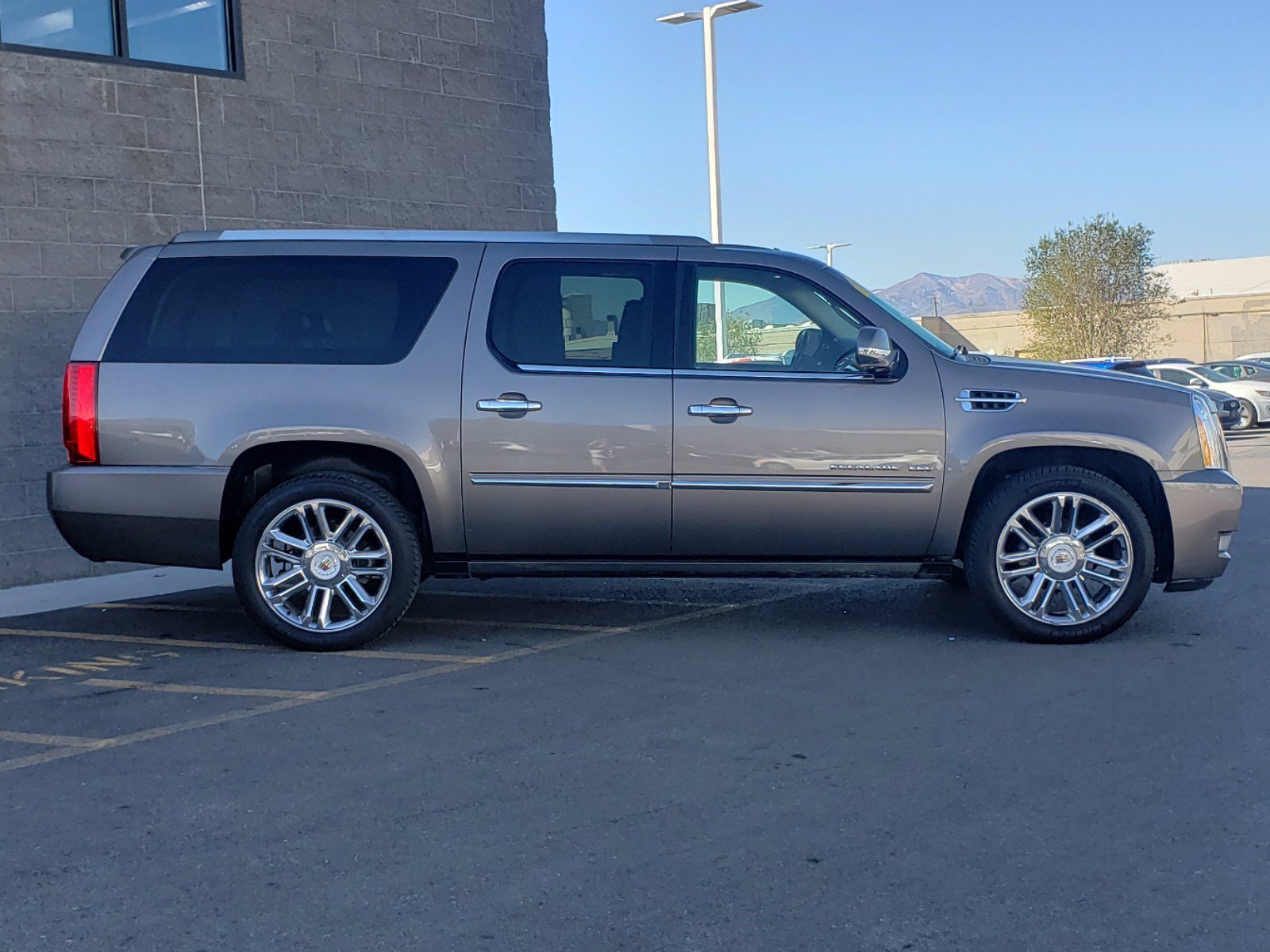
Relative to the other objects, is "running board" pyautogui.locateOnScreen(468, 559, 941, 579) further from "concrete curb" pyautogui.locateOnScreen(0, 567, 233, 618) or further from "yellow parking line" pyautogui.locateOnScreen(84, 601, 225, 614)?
"concrete curb" pyautogui.locateOnScreen(0, 567, 233, 618)

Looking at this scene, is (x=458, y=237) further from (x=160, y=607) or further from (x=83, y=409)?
(x=160, y=607)

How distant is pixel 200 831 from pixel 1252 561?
732cm

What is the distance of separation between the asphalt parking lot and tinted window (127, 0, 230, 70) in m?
4.89

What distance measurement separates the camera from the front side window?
6.83 m

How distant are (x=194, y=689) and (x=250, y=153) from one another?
18.8ft

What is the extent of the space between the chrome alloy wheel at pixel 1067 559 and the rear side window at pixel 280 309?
124 inches

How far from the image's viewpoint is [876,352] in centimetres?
654

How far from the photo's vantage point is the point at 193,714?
18.6ft

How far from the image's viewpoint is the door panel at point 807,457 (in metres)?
6.70

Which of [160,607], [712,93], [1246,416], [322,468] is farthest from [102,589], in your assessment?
[1246,416]

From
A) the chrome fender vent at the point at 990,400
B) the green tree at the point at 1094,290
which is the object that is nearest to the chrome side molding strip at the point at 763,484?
the chrome fender vent at the point at 990,400

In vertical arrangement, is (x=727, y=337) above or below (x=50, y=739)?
above

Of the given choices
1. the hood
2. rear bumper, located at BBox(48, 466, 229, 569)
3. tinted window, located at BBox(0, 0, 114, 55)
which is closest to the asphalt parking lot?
rear bumper, located at BBox(48, 466, 229, 569)

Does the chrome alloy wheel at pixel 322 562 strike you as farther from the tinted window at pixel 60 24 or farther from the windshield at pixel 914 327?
the tinted window at pixel 60 24
